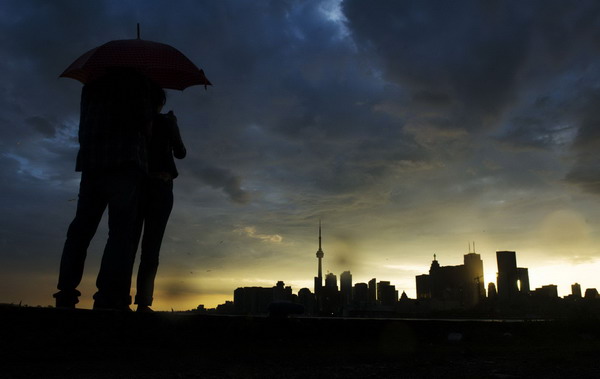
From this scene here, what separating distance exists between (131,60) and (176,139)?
1316mm

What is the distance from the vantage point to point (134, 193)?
19.6ft

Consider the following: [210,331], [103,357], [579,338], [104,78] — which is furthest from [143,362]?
[579,338]

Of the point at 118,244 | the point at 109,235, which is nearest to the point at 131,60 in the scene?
the point at 109,235

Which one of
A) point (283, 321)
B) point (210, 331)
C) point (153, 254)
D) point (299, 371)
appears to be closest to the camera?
point (299, 371)

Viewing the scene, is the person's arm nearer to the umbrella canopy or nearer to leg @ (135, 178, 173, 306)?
leg @ (135, 178, 173, 306)

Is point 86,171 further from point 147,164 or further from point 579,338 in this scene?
point 579,338

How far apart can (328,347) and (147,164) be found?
3.39m

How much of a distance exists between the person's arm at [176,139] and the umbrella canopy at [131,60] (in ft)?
2.26

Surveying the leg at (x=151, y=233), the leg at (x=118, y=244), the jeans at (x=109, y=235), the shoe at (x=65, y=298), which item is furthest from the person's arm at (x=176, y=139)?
the shoe at (x=65, y=298)

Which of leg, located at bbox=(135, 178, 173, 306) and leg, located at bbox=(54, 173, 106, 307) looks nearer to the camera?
leg, located at bbox=(54, 173, 106, 307)

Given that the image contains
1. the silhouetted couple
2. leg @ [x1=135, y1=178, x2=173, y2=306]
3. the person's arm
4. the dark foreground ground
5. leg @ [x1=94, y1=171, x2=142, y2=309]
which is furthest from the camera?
the person's arm

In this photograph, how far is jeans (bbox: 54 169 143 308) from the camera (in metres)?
5.75

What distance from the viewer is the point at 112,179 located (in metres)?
5.93

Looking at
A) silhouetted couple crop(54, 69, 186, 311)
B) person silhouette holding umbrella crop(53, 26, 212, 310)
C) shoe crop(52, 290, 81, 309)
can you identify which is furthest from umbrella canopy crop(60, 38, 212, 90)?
shoe crop(52, 290, 81, 309)
